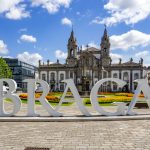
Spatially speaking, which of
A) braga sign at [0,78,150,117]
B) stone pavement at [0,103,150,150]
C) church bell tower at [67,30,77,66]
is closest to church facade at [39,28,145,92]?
church bell tower at [67,30,77,66]

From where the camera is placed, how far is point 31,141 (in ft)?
32.8

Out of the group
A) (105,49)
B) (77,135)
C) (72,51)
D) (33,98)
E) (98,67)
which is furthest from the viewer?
(72,51)

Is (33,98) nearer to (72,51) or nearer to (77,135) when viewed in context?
(77,135)

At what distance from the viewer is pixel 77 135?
36.1ft

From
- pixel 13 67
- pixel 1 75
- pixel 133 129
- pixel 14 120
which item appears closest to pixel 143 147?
pixel 133 129

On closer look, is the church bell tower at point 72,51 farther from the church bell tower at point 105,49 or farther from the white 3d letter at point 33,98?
the white 3d letter at point 33,98

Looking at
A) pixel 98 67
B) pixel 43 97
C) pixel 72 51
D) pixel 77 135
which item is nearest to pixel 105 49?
pixel 98 67

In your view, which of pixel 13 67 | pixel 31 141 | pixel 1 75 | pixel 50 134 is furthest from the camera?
pixel 13 67

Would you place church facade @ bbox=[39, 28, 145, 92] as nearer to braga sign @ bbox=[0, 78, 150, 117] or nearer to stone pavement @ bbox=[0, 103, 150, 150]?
braga sign @ bbox=[0, 78, 150, 117]

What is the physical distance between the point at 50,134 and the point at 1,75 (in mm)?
48268

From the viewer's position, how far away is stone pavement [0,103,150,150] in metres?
9.38

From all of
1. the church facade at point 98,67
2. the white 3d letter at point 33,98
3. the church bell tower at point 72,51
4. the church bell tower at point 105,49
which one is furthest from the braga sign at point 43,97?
Answer: the church bell tower at point 72,51

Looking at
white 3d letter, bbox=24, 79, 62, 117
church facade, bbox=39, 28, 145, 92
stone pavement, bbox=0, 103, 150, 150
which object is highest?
church facade, bbox=39, 28, 145, 92

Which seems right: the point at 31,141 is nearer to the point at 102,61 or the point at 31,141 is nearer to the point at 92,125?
the point at 92,125
